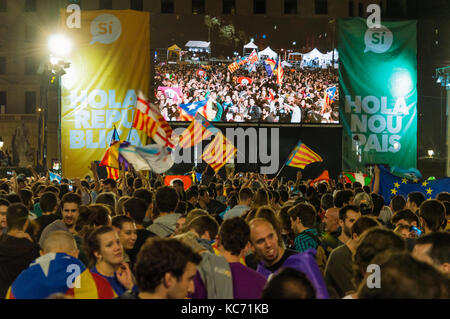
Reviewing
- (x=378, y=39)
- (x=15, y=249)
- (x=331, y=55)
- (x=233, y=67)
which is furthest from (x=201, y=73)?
(x=15, y=249)

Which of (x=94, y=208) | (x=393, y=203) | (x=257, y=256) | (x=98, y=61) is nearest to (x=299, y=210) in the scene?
(x=257, y=256)

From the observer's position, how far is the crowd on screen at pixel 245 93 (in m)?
29.5

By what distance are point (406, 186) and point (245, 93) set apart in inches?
674

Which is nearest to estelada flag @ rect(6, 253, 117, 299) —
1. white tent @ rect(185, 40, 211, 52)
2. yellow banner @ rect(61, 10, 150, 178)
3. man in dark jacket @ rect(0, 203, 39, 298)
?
man in dark jacket @ rect(0, 203, 39, 298)

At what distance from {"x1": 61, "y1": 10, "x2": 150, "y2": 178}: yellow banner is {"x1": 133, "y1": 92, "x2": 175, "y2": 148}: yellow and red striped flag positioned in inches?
517

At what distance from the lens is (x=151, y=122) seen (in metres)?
15.8

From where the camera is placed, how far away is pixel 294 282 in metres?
2.86

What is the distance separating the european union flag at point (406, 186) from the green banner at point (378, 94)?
57.7 feet

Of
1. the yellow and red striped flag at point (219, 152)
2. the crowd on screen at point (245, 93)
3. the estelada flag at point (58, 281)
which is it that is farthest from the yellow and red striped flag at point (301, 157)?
the crowd on screen at point (245, 93)

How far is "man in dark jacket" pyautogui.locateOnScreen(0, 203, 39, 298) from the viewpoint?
5688 millimetres

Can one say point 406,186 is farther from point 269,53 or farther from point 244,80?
point 269,53

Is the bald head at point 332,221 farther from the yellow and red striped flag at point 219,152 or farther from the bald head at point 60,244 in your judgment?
the yellow and red striped flag at point 219,152

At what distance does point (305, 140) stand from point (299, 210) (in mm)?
25932

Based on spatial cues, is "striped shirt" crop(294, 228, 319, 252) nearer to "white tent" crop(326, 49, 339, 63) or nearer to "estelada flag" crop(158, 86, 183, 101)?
"estelada flag" crop(158, 86, 183, 101)
